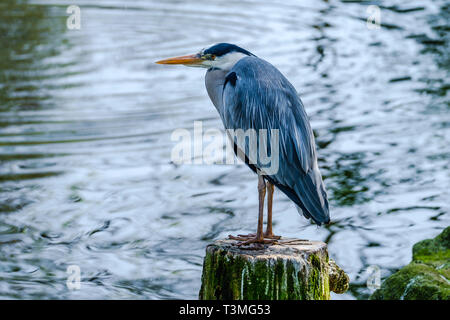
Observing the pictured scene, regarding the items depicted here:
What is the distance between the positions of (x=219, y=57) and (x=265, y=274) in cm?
172

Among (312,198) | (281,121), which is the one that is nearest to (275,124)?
(281,121)

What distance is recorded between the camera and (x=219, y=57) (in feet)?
16.7

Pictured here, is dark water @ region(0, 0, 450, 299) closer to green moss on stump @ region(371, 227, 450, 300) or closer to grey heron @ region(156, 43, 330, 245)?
green moss on stump @ region(371, 227, 450, 300)

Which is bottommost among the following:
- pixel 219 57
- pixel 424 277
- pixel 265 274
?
pixel 424 277

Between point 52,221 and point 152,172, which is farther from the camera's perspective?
point 152,172

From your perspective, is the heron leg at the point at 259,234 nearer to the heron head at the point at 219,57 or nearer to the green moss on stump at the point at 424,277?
the heron head at the point at 219,57

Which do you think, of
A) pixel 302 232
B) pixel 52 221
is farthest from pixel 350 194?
pixel 52 221

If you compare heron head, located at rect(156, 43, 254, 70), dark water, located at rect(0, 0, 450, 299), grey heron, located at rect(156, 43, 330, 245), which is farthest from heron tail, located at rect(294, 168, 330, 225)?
dark water, located at rect(0, 0, 450, 299)

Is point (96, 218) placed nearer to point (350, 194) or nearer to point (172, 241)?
point (172, 241)

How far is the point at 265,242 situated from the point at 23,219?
4603 millimetres

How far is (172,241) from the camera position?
26.3 feet

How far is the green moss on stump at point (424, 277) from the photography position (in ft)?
17.8

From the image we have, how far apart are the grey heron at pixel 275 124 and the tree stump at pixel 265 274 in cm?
23

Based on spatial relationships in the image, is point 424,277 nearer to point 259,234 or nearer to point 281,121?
point 259,234
